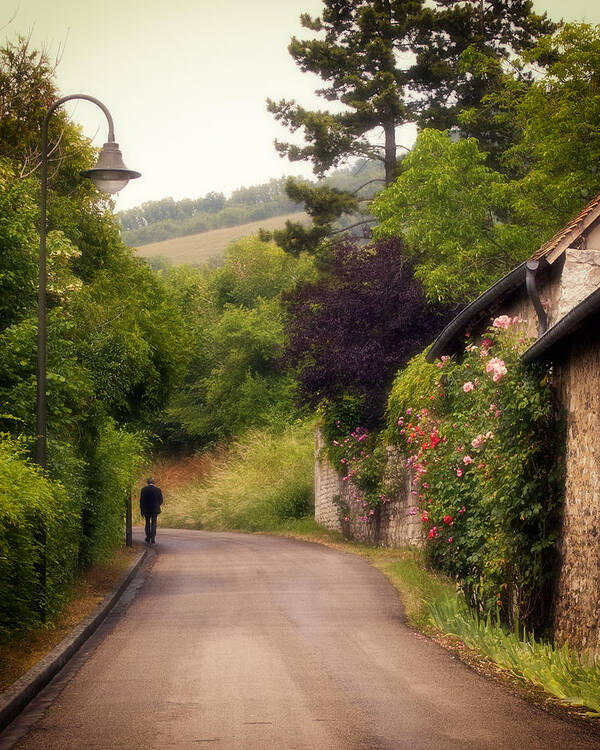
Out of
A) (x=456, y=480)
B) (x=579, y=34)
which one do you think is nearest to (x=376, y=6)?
(x=579, y=34)

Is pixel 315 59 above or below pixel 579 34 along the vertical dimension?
above

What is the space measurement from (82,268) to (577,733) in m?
18.8

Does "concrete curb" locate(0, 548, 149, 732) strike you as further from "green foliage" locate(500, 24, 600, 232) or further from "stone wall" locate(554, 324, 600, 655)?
"green foliage" locate(500, 24, 600, 232)

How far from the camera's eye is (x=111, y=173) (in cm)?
1291

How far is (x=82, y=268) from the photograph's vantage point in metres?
23.8

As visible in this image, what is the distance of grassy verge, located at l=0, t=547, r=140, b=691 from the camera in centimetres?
968

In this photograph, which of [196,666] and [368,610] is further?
[368,610]

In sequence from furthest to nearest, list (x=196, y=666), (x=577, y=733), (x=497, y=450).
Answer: (x=497, y=450) < (x=196, y=666) < (x=577, y=733)

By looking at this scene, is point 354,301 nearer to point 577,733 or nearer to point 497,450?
point 497,450

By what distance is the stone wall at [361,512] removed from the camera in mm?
24125

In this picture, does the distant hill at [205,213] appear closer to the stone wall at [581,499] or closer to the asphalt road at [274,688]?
the asphalt road at [274,688]

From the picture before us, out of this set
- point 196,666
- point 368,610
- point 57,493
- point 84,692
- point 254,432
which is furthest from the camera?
point 254,432

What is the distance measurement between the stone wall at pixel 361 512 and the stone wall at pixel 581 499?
10.5m

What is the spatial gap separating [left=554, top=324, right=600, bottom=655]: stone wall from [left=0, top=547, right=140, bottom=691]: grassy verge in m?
5.14
